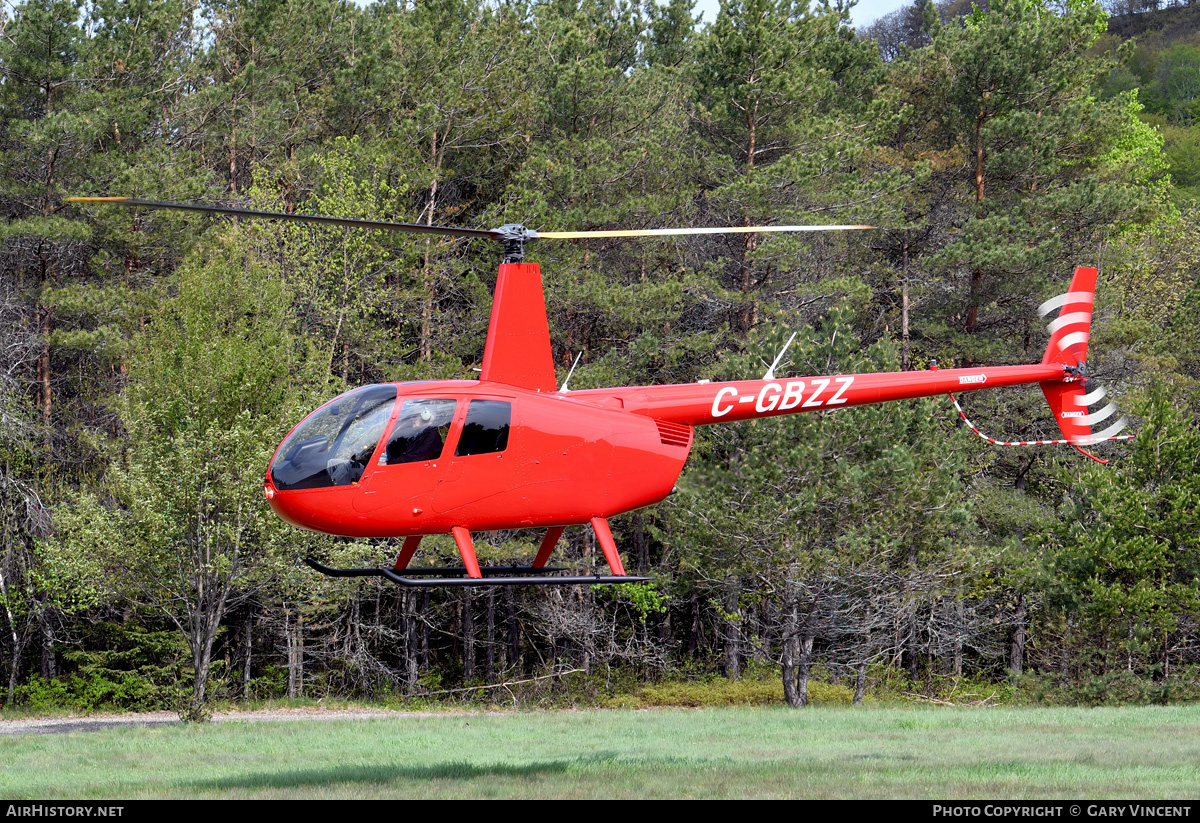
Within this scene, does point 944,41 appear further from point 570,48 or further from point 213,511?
point 213,511

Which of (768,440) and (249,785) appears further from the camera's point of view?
(768,440)

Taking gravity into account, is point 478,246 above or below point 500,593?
above

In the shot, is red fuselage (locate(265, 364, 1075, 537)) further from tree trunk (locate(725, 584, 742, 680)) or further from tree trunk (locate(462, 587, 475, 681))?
tree trunk (locate(462, 587, 475, 681))

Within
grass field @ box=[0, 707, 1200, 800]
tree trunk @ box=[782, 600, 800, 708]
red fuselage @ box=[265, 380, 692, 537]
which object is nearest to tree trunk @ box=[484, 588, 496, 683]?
tree trunk @ box=[782, 600, 800, 708]

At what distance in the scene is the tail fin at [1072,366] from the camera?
1334 cm

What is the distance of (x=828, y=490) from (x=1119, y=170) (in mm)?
13679

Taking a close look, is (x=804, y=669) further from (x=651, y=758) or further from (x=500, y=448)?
(x=500, y=448)

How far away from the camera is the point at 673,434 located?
11078mm

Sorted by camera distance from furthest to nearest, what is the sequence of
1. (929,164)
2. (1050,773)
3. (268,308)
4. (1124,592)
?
(929,164) < (1124,592) < (268,308) < (1050,773)

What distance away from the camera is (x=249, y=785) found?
1377 centimetres

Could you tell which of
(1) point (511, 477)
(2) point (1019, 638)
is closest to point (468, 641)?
(2) point (1019, 638)

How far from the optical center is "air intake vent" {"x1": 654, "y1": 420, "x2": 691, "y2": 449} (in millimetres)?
10984

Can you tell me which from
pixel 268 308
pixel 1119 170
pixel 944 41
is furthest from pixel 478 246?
pixel 1119 170

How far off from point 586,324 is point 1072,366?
17.7 m
